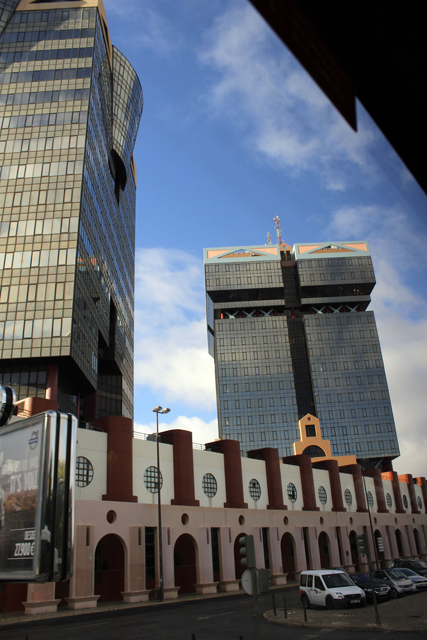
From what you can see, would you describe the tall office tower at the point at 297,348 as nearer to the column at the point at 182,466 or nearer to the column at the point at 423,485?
the column at the point at 423,485

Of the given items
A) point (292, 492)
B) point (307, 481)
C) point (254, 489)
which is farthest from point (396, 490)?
point (254, 489)

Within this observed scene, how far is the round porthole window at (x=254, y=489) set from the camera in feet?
148

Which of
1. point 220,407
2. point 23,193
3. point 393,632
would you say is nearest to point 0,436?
point 393,632

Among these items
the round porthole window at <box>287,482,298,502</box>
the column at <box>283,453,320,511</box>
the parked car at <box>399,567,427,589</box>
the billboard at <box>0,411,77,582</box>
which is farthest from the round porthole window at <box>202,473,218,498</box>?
the billboard at <box>0,411,77,582</box>

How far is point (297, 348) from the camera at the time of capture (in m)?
144

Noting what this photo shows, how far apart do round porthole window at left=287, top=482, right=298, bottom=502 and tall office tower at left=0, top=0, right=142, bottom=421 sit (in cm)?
2409

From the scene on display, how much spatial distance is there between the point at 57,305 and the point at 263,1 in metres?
45.2

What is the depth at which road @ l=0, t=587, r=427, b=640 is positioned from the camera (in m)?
16.8

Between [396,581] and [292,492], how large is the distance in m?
21.8

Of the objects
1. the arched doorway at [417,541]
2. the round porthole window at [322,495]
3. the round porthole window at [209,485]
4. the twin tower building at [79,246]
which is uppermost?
the twin tower building at [79,246]

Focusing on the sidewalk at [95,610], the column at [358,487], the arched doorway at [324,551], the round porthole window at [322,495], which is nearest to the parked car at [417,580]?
the sidewalk at [95,610]

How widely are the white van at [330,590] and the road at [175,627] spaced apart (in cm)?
198

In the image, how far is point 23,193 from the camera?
50844mm

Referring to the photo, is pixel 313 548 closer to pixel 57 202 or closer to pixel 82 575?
pixel 82 575
